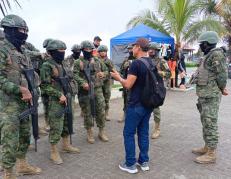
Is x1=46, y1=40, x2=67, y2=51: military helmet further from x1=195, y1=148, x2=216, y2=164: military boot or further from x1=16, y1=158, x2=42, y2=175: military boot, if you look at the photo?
x1=195, y1=148, x2=216, y2=164: military boot

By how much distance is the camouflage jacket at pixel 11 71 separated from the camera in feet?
11.7

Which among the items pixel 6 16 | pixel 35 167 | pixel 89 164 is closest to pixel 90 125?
pixel 89 164

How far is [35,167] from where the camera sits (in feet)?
14.4

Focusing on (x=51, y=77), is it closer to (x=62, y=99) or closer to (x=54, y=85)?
(x=54, y=85)

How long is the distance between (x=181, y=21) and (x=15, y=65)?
1135 centimetres

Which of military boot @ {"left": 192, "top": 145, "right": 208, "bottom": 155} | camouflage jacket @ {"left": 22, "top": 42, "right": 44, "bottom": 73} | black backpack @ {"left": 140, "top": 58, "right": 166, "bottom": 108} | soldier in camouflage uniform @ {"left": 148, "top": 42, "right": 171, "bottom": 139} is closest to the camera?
black backpack @ {"left": 140, "top": 58, "right": 166, "bottom": 108}

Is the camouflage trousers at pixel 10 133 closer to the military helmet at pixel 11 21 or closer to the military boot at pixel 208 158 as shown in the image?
the military helmet at pixel 11 21

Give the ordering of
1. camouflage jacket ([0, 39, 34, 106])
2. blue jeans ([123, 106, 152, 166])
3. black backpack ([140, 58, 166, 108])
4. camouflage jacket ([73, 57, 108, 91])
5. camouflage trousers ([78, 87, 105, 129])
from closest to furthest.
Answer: camouflage jacket ([0, 39, 34, 106])
black backpack ([140, 58, 166, 108])
blue jeans ([123, 106, 152, 166])
camouflage jacket ([73, 57, 108, 91])
camouflage trousers ([78, 87, 105, 129])

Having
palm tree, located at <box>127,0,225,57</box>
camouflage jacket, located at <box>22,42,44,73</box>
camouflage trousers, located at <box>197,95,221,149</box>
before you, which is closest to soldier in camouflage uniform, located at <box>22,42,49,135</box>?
camouflage jacket, located at <box>22,42,44,73</box>

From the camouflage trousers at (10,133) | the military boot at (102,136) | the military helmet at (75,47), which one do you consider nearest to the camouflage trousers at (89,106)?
the military boot at (102,136)

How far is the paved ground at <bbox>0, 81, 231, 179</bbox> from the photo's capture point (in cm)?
430

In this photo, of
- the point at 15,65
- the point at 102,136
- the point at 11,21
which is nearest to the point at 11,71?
the point at 15,65

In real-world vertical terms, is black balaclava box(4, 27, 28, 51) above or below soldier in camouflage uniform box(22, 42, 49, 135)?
above

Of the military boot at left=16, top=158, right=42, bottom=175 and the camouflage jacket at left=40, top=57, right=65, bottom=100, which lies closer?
the military boot at left=16, top=158, right=42, bottom=175
